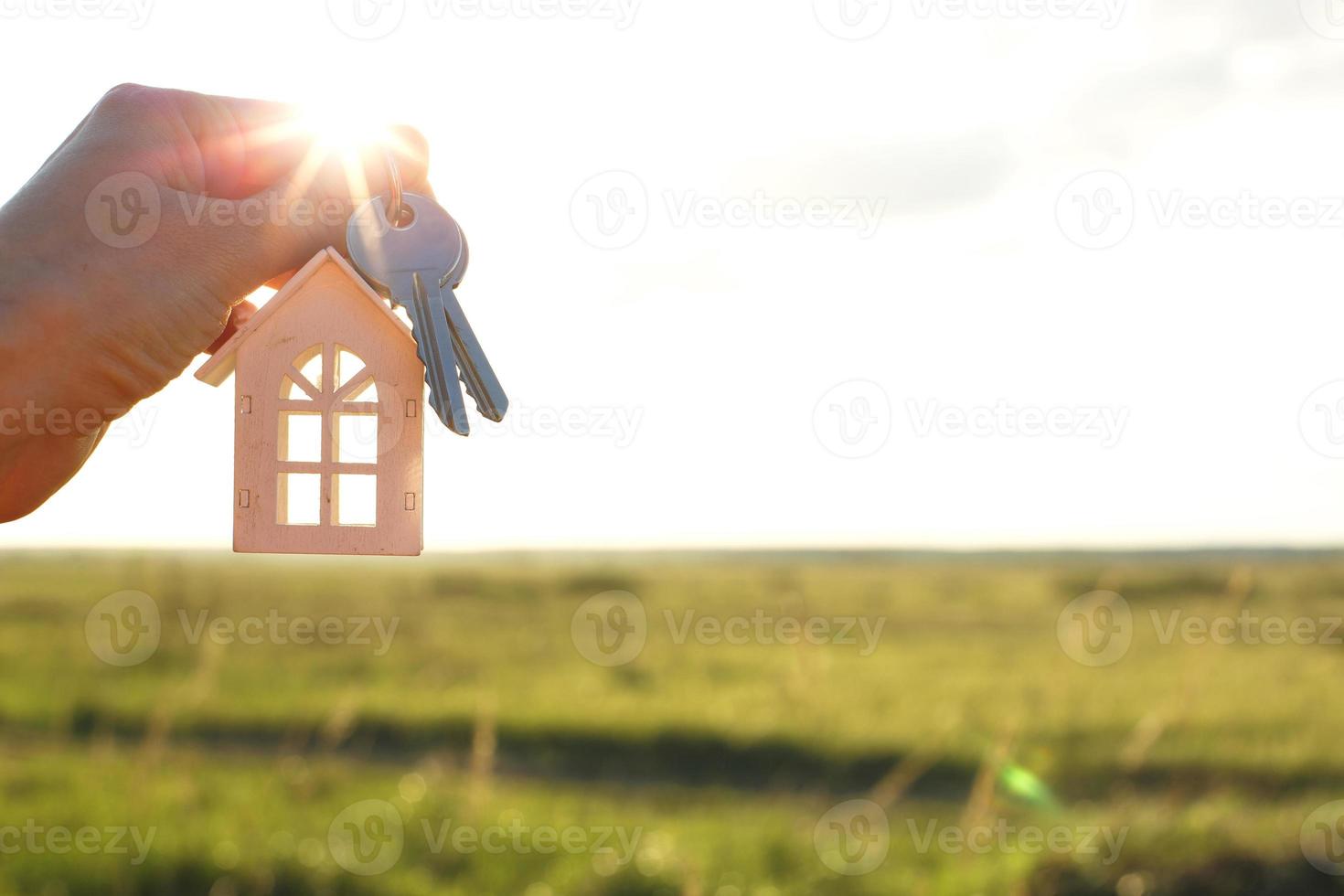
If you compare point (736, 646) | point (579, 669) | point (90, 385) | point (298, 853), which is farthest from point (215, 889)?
point (736, 646)

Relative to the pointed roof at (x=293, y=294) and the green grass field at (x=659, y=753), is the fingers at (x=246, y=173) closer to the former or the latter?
the pointed roof at (x=293, y=294)

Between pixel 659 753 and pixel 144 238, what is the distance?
38.5 ft

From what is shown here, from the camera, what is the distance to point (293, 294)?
2342mm

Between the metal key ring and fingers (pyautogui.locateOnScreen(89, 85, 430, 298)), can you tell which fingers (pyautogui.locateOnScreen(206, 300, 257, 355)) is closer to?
fingers (pyautogui.locateOnScreen(89, 85, 430, 298))

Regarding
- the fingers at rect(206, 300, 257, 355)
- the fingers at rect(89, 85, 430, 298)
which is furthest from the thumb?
the fingers at rect(206, 300, 257, 355)

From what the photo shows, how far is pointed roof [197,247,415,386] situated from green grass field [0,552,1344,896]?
9.10ft

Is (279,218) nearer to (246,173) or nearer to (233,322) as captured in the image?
(246,173)

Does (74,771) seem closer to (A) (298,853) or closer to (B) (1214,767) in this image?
(A) (298,853)

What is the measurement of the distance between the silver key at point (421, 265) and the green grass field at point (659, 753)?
8.99ft

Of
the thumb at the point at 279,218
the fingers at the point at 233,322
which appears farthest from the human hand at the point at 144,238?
the fingers at the point at 233,322

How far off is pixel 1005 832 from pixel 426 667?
11.4 metres

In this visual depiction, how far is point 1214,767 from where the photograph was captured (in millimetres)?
11578

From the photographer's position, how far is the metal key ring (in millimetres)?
2264

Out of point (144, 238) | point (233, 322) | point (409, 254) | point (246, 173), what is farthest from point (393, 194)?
point (233, 322)
